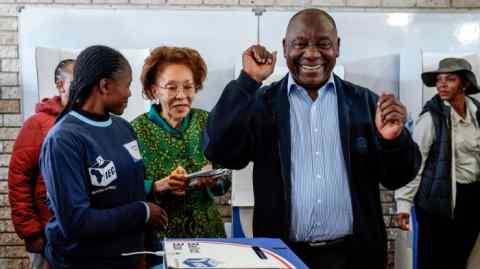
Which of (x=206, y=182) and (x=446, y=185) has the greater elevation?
(x=206, y=182)

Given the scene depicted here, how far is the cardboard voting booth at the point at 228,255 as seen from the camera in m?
0.97

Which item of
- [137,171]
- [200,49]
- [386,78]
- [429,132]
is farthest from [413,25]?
[137,171]

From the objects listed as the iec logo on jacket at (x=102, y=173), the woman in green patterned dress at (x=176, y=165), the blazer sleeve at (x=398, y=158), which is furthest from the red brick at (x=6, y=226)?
the blazer sleeve at (x=398, y=158)

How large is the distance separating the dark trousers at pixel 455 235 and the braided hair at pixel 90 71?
209 centimetres

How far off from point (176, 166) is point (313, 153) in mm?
778

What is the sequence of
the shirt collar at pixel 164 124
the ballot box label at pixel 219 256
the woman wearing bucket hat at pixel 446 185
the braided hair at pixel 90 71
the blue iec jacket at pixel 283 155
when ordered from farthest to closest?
the woman wearing bucket hat at pixel 446 185 → the shirt collar at pixel 164 124 → the braided hair at pixel 90 71 → the blue iec jacket at pixel 283 155 → the ballot box label at pixel 219 256

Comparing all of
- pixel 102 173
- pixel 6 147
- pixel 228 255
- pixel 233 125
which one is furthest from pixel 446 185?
pixel 6 147

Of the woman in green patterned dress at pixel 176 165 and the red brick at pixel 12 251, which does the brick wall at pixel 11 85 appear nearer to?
the red brick at pixel 12 251

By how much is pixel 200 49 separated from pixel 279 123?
1741mm

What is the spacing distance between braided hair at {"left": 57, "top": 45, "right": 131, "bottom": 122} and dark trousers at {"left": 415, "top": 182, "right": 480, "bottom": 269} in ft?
6.85

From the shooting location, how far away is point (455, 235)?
3113 mm

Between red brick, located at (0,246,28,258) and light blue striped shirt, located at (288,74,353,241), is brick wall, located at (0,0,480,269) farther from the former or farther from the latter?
light blue striped shirt, located at (288,74,353,241)

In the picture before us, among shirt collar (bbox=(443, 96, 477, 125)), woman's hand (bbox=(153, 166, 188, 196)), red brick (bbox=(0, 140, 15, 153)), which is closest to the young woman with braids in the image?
woman's hand (bbox=(153, 166, 188, 196))

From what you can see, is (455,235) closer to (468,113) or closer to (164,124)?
(468,113)
